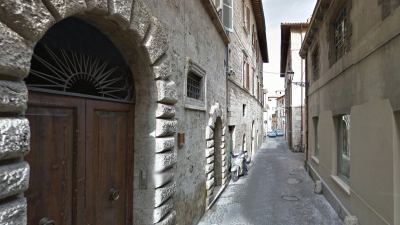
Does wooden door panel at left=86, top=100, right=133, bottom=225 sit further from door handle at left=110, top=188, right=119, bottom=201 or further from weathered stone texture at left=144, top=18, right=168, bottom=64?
weathered stone texture at left=144, top=18, right=168, bottom=64

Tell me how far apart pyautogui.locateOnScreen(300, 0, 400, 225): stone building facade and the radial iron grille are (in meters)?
3.15

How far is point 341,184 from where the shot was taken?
19.6 feet

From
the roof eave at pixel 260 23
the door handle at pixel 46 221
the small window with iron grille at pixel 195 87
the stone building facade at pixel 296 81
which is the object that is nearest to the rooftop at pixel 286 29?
the stone building facade at pixel 296 81

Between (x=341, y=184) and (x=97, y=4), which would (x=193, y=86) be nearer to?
(x=97, y=4)

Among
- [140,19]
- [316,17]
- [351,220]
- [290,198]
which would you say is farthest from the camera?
[316,17]

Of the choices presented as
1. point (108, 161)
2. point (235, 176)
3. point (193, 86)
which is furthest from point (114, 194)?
point (235, 176)

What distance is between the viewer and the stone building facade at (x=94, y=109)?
167 centimetres

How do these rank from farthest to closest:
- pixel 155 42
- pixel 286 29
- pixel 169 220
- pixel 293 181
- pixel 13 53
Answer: pixel 286 29 < pixel 293 181 < pixel 169 220 < pixel 155 42 < pixel 13 53

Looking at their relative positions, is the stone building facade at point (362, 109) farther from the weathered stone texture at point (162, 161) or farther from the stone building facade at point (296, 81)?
the stone building facade at point (296, 81)

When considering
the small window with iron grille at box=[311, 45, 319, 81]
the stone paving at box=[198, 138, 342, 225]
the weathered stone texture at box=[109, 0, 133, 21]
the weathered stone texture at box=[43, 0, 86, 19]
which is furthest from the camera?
the small window with iron grille at box=[311, 45, 319, 81]

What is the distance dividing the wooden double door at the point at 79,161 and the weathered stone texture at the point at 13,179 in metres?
0.34

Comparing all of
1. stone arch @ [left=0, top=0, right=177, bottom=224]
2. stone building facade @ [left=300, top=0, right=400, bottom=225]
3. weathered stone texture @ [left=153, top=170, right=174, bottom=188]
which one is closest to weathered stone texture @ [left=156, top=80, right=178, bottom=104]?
stone arch @ [left=0, top=0, right=177, bottom=224]

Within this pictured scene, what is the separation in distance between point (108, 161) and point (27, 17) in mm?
1673

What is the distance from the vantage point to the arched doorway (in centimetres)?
213
